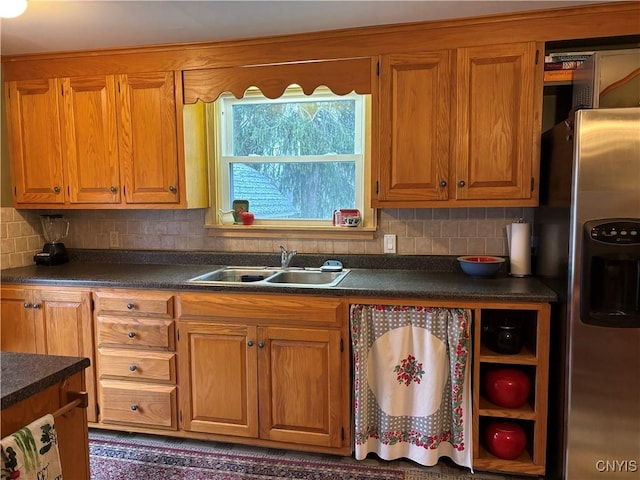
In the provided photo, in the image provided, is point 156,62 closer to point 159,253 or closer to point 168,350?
point 159,253

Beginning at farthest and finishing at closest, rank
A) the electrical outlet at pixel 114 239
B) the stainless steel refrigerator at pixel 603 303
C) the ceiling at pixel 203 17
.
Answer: the electrical outlet at pixel 114 239
the ceiling at pixel 203 17
the stainless steel refrigerator at pixel 603 303

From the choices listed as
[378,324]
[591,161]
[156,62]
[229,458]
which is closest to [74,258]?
[156,62]

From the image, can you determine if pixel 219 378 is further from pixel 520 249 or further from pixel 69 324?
pixel 520 249

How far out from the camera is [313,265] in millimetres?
2939

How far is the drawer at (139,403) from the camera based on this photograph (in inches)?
101

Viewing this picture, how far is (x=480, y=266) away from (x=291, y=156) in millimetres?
1346

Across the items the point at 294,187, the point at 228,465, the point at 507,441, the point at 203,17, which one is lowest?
the point at 228,465

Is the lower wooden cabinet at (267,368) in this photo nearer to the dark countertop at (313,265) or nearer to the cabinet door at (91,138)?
the dark countertop at (313,265)

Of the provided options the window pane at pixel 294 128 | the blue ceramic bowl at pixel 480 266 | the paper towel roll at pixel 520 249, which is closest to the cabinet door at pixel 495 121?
the paper towel roll at pixel 520 249

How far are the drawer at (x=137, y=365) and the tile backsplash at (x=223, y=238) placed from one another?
0.81 metres

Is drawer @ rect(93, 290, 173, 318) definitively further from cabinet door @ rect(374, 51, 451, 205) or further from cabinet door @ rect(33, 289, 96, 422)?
cabinet door @ rect(374, 51, 451, 205)

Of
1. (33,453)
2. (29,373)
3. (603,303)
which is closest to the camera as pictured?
(33,453)

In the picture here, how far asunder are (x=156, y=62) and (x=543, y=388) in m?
2.63

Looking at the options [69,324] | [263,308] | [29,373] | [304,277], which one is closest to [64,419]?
[29,373]
